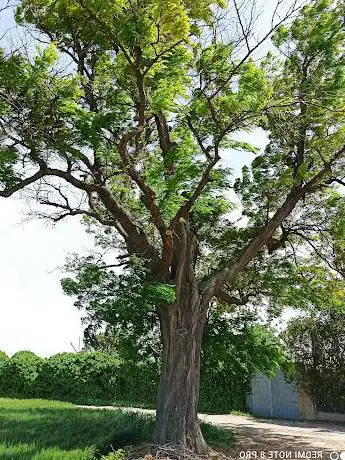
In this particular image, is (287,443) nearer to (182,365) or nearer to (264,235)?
(182,365)

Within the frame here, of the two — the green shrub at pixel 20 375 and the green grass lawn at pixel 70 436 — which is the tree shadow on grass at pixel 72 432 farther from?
the green shrub at pixel 20 375

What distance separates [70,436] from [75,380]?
1386 centimetres

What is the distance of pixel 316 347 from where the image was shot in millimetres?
16484

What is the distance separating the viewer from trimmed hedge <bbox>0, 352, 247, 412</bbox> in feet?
65.8

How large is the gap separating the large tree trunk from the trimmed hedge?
1099cm

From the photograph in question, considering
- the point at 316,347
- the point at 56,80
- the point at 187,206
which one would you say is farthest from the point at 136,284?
the point at 316,347

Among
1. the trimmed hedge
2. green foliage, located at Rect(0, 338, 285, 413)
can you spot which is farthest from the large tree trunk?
the trimmed hedge

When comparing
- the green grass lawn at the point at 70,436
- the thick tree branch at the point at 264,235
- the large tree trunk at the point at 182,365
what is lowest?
the green grass lawn at the point at 70,436

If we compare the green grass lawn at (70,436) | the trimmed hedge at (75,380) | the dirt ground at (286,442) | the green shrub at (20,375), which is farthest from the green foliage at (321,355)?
the green shrub at (20,375)

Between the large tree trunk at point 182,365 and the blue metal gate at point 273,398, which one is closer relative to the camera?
the large tree trunk at point 182,365

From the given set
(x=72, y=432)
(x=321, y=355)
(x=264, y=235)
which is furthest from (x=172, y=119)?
(x=321, y=355)

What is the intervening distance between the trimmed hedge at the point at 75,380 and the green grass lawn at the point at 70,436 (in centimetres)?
941

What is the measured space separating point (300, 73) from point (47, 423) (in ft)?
25.3

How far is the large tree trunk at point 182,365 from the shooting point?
8.18 metres
